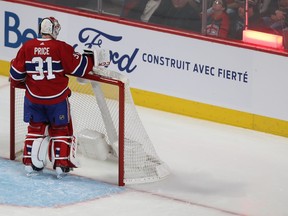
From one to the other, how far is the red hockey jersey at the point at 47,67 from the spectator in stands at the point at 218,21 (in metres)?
1.73

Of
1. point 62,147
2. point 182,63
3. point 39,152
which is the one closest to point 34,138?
point 39,152

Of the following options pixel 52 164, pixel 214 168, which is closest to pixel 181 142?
pixel 214 168

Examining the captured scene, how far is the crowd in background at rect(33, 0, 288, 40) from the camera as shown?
9.82 metres

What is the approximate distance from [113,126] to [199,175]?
0.75 metres

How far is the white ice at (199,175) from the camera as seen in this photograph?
8.41 meters

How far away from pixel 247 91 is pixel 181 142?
27.8 inches

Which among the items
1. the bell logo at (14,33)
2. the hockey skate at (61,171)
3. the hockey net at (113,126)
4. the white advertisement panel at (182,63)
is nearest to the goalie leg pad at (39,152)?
the hockey skate at (61,171)

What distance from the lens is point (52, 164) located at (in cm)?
904

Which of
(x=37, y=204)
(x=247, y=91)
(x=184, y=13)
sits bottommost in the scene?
(x=37, y=204)

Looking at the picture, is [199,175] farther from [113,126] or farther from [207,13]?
[207,13]

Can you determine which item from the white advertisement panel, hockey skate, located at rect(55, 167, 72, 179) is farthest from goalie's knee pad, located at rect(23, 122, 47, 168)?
the white advertisement panel

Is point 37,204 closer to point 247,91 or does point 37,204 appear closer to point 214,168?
point 214,168

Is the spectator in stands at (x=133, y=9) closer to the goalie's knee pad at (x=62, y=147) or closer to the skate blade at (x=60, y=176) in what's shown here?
the goalie's knee pad at (x=62, y=147)

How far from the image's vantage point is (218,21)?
10.1 metres
